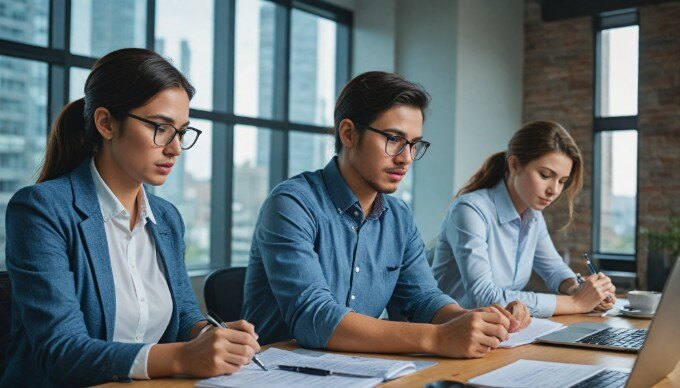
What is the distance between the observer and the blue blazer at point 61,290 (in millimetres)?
1416

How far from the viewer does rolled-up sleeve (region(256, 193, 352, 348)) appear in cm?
168

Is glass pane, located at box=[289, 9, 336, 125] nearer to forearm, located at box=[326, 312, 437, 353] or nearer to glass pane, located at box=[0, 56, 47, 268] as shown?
glass pane, located at box=[0, 56, 47, 268]

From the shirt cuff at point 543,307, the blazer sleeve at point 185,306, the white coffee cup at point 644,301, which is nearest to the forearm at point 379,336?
the blazer sleeve at point 185,306

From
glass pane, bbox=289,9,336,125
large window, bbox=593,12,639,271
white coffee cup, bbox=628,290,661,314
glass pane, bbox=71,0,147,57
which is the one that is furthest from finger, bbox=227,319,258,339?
large window, bbox=593,12,639,271

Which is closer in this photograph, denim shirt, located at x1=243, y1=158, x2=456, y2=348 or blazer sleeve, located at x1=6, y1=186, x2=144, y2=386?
blazer sleeve, located at x1=6, y1=186, x2=144, y2=386

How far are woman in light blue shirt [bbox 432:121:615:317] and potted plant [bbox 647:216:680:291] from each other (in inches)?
101

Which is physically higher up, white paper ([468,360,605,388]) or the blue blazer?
the blue blazer

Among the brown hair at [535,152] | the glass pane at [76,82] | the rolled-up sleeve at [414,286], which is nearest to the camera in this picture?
the rolled-up sleeve at [414,286]

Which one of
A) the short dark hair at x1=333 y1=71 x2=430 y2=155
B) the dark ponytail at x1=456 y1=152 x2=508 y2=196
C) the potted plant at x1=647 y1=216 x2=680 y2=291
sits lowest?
the potted plant at x1=647 y1=216 x2=680 y2=291

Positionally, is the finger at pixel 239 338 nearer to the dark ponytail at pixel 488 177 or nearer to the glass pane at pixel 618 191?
the dark ponytail at pixel 488 177

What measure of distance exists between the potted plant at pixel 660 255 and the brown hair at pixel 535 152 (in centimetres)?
260

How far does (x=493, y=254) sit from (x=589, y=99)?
4.24 m

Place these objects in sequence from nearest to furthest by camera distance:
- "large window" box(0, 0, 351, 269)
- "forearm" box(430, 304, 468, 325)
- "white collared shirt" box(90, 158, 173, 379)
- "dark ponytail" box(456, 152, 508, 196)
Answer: "white collared shirt" box(90, 158, 173, 379) → "forearm" box(430, 304, 468, 325) → "dark ponytail" box(456, 152, 508, 196) → "large window" box(0, 0, 351, 269)

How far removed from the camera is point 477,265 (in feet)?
8.32
